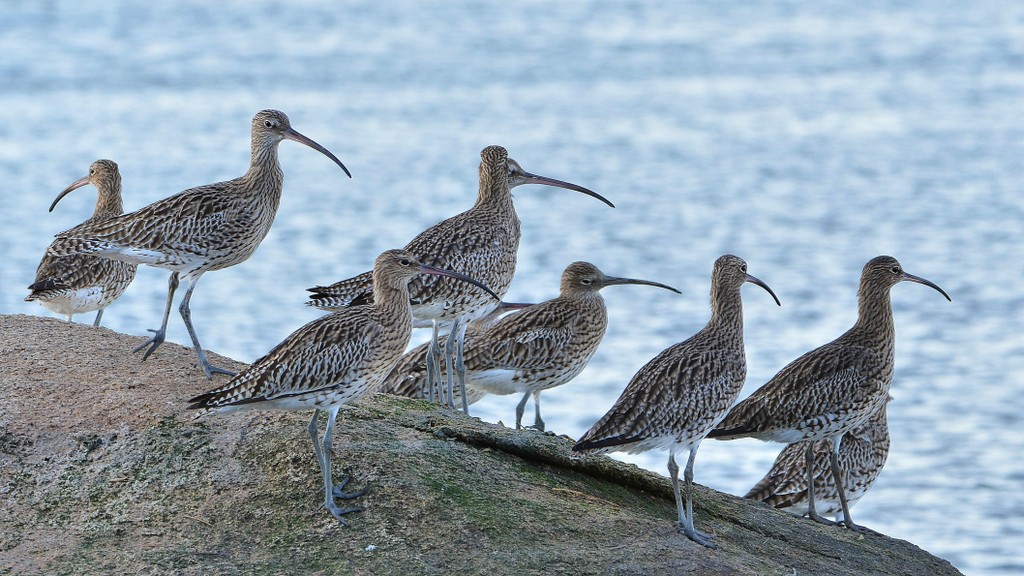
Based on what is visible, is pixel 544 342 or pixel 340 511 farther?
pixel 544 342

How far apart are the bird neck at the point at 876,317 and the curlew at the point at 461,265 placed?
261cm

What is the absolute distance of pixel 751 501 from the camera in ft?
30.5

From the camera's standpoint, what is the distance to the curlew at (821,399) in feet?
31.5

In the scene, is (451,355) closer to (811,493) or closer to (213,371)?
(213,371)

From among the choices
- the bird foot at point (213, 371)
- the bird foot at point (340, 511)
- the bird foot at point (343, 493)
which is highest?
the bird foot at point (213, 371)

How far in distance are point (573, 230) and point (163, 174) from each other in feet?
21.4

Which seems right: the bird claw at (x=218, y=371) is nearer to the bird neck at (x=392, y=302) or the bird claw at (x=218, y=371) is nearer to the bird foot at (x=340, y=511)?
the bird neck at (x=392, y=302)

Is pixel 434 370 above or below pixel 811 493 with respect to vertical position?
above

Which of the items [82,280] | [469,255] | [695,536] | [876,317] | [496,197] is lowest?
[695,536]

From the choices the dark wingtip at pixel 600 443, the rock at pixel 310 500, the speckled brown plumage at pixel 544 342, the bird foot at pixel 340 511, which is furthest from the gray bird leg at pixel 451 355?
the bird foot at pixel 340 511

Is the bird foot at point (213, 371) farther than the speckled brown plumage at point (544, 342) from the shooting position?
No

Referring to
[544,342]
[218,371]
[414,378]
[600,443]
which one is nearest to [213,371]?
[218,371]

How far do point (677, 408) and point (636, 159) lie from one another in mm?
18895

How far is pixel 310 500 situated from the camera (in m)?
7.50
